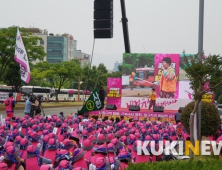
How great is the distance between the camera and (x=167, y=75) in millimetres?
27062

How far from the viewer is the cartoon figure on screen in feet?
88.6

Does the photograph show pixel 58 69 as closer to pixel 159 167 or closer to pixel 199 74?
pixel 199 74

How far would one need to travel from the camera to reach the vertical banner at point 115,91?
28.8 metres

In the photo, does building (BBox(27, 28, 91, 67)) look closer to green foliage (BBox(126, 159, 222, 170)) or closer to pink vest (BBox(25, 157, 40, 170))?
pink vest (BBox(25, 157, 40, 170))

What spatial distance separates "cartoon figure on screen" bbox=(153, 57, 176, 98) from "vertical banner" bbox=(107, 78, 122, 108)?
309 centimetres

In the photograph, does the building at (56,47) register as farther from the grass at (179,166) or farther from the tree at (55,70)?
the grass at (179,166)

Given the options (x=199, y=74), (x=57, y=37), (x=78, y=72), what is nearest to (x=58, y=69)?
(x=78, y=72)

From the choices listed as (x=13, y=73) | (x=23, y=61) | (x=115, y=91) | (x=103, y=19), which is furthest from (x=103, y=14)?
(x=13, y=73)

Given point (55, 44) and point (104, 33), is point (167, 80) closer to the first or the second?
point (104, 33)

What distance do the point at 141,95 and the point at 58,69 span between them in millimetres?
21203

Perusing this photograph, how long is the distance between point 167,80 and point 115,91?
4048 millimetres

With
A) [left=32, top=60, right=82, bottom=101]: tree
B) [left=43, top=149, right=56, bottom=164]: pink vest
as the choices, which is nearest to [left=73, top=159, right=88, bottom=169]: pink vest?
[left=43, top=149, right=56, bottom=164]: pink vest

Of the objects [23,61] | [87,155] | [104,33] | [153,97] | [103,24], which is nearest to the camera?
[87,155]

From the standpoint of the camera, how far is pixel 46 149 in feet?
27.7
